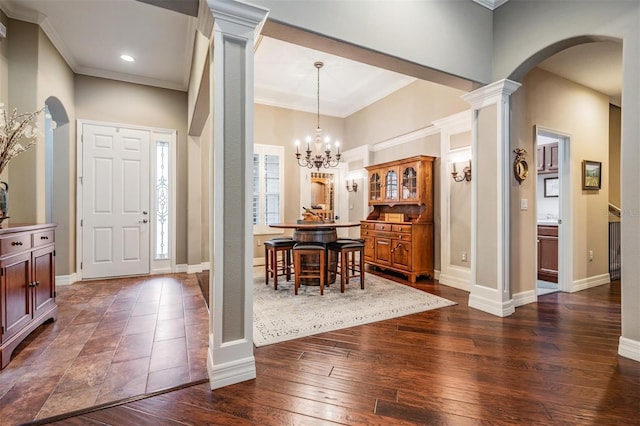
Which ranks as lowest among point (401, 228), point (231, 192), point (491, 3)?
point (401, 228)

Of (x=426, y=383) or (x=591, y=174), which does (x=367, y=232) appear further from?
→ (x=426, y=383)

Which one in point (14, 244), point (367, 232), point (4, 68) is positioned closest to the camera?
point (14, 244)

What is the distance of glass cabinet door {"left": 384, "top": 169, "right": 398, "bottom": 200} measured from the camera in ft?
15.9

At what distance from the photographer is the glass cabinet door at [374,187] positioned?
5.26 m

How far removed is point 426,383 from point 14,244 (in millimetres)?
2995

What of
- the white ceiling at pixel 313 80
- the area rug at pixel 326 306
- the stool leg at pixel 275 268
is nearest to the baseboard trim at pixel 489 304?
the area rug at pixel 326 306

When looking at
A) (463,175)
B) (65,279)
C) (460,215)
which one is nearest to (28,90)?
(65,279)

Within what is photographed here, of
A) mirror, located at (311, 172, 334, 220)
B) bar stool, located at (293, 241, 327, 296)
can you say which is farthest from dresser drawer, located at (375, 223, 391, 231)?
mirror, located at (311, 172, 334, 220)

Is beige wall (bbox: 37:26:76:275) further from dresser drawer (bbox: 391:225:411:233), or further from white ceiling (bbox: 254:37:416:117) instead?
dresser drawer (bbox: 391:225:411:233)

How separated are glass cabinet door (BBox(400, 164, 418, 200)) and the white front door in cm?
405

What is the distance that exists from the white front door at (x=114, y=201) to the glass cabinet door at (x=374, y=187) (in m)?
3.75

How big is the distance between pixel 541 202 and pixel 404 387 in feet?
20.0

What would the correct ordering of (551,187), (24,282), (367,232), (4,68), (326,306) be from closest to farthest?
(24,282) → (4,68) → (326,306) → (367,232) → (551,187)

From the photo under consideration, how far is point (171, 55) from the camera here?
3896mm
